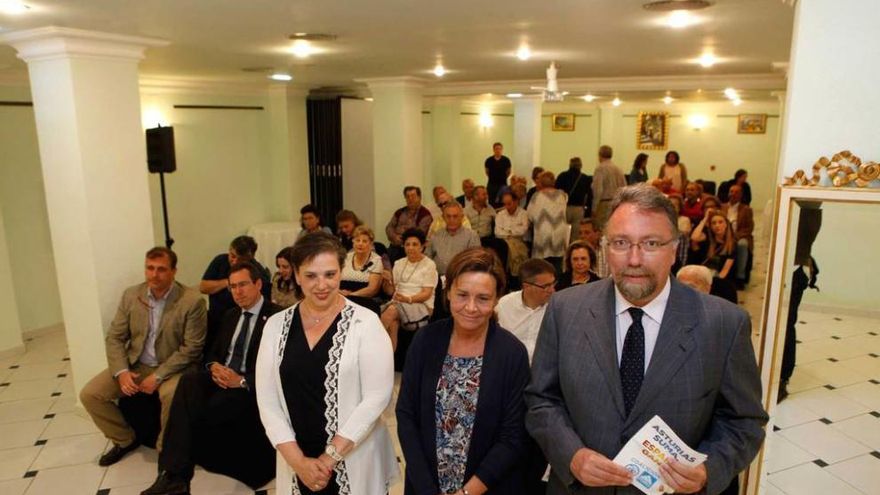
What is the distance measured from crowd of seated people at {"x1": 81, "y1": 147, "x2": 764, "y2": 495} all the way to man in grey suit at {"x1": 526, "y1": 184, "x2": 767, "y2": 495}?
15 millimetres

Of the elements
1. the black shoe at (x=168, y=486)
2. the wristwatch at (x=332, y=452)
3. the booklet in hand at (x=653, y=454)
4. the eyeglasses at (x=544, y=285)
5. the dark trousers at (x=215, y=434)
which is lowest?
the black shoe at (x=168, y=486)

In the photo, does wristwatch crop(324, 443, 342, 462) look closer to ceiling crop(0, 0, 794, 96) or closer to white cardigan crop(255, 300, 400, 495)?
white cardigan crop(255, 300, 400, 495)

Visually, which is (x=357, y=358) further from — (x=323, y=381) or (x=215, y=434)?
(x=215, y=434)

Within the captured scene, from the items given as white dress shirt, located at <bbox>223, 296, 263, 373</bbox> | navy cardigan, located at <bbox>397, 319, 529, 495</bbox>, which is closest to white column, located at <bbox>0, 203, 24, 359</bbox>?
white dress shirt, located at <bbox>223, 296, 263, 373</bbox>

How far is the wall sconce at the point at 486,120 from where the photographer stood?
15700mm

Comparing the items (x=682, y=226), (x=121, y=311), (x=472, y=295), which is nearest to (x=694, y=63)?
(x=682, y=226)

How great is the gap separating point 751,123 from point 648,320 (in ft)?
57.5

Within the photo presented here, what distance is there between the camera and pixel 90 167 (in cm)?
414

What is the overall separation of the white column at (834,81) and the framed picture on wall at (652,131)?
16.4m

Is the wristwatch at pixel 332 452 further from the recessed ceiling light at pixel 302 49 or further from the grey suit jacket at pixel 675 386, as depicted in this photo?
the recessed ceiling light at pixel 302 49

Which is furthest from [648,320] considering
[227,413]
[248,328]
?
[227,413]

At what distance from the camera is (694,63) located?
620 cm

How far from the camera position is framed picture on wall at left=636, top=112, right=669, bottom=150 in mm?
17797

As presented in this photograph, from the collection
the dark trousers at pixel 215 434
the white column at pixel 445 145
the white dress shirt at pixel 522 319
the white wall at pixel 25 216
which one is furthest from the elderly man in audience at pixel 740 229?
the white wall at pixel 25 216
